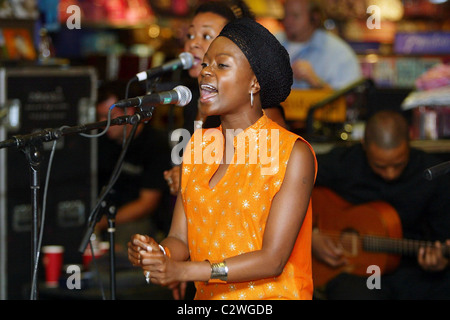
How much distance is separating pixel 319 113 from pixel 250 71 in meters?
2.74

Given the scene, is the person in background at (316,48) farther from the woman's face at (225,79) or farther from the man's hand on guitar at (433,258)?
the woman's face at (225,79)

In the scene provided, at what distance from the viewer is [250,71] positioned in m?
2.41

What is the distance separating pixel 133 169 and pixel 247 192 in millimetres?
3083

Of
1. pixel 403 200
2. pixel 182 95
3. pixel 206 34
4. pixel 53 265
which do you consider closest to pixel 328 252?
pixel 403 200

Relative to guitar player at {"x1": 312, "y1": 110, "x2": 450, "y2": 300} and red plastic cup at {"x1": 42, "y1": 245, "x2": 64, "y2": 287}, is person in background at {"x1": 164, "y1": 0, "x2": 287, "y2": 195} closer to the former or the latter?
guitar player at {"x1": 312, "y1": 110, "x2": 450, "y2": 300}

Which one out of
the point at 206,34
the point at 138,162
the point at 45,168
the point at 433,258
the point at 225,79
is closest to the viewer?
the point at 225,79

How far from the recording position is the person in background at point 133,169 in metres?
5.16

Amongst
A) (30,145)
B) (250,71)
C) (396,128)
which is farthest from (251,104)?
(396,128)

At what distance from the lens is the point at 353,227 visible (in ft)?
14.3

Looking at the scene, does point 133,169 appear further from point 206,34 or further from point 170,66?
point 170,66

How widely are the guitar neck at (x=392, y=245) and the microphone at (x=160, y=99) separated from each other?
6.51 ft

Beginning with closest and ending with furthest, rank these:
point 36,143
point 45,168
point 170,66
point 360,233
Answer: point 36,143
point 170,66
point 360,233
point 45,168

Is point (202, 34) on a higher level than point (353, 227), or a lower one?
higher

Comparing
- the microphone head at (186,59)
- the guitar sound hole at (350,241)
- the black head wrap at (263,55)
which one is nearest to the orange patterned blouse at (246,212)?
the black head wrap at (263,55)
